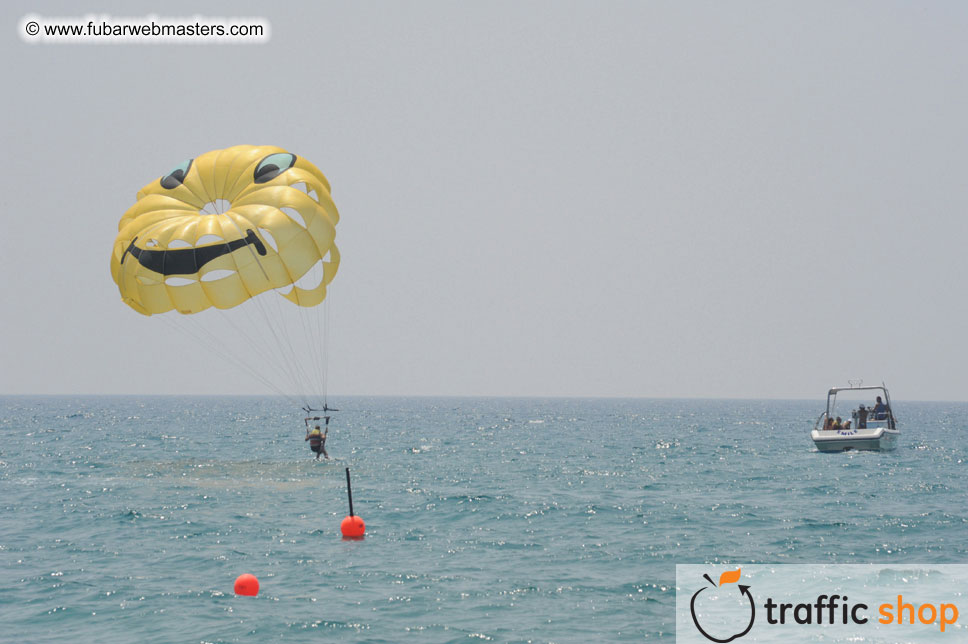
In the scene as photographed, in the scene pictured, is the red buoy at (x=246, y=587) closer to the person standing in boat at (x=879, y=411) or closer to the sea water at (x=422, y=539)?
the sea water at (x=422, y=539)

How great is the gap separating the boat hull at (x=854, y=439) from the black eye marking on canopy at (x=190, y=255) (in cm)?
3205

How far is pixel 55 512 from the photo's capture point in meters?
28.7

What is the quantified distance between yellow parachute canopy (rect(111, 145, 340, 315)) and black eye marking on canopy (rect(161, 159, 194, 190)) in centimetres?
3

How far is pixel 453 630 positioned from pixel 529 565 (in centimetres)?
508

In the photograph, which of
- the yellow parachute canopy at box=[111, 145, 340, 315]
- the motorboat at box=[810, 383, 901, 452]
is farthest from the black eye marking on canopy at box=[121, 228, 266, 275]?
the motorboat at box=[810, 383, 901, 452]

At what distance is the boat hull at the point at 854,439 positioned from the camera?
4588cm

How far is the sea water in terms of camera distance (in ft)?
54.4

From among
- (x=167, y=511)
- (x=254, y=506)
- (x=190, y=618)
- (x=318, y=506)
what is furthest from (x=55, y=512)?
(x=190, y=618)

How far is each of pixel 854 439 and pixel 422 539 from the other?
2975cm

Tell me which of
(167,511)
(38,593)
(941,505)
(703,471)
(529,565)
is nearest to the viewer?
(38,593)

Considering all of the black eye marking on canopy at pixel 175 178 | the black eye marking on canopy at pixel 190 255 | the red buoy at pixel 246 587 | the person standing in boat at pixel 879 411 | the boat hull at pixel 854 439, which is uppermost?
the black eye marking on canopy at pixel 175 178

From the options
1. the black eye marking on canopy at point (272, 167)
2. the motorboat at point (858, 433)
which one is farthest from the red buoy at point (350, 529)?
the motorboat at point (858, 433)

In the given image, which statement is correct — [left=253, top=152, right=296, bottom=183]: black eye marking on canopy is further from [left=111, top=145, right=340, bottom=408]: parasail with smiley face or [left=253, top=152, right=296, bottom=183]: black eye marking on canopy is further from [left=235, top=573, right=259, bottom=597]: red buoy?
[left=235, top=573, right=259, bottom=597]: red buoy

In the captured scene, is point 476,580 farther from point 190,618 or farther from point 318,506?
point 318,506
